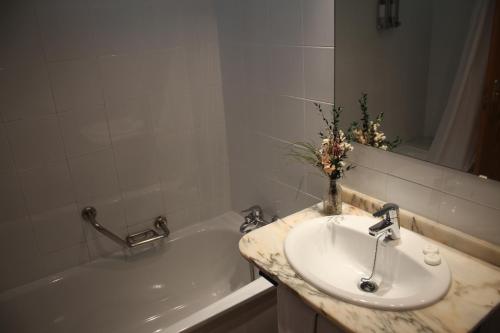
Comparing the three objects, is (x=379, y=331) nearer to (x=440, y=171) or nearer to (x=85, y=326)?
(x=440, y=171)

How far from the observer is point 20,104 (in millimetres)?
1724

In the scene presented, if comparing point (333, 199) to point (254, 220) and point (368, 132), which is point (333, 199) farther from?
point (254, 220)

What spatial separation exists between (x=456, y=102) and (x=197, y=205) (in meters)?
1.57

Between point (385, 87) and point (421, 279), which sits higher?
point (385, 87)

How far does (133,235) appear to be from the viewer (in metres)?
2.16

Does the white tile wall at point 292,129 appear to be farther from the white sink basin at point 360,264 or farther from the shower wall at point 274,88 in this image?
the white sink basin at point 360,264

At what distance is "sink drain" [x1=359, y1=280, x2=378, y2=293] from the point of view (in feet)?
4.10

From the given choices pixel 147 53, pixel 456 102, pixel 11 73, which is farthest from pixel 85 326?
pixel 456 102

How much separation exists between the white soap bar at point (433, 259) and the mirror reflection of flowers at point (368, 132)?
15.5 inches

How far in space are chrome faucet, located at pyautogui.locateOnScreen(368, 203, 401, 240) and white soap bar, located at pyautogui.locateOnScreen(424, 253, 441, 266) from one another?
137 millimetres

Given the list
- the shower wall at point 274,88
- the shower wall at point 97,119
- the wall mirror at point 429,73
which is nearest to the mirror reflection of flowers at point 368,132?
the wall mirror at point 429,73

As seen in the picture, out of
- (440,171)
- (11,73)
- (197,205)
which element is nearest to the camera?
(440,171)

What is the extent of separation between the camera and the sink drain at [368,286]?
1249mm

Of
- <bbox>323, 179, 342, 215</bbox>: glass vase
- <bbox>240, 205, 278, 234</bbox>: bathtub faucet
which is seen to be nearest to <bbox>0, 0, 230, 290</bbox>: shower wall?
<bbox>240, 205, 278, 234</bbox>: bathtub faucet
